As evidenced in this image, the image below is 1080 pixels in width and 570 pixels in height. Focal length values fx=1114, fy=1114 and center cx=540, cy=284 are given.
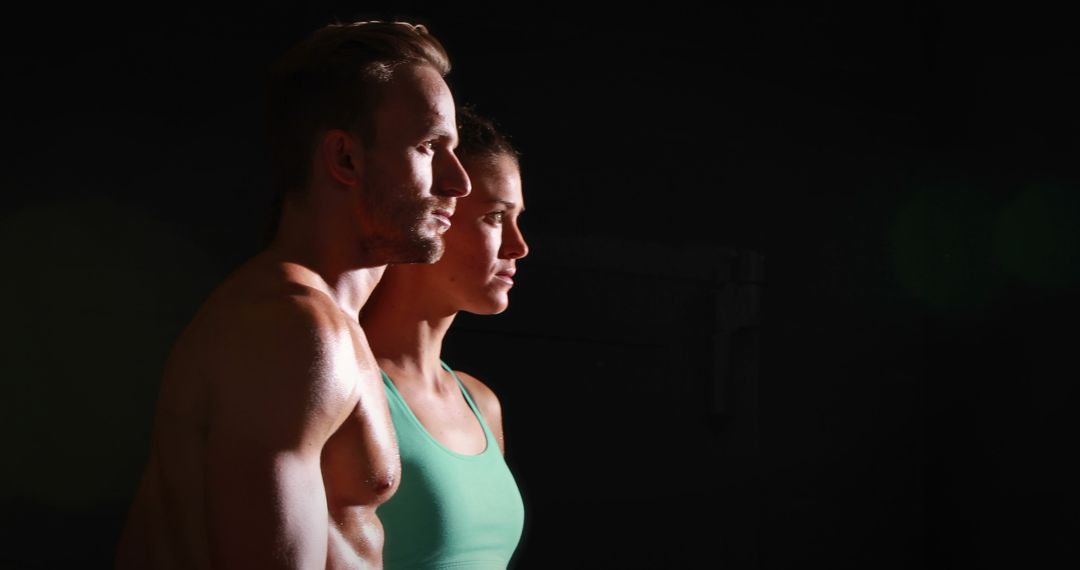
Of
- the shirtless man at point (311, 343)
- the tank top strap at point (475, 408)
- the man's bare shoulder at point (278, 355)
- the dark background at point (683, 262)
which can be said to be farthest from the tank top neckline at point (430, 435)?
the dark background at point (683, 262)

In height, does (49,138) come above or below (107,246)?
above

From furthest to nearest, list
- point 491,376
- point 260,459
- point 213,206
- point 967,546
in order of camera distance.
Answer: point 967,546
point 491,376
point 213,206
point 260,459

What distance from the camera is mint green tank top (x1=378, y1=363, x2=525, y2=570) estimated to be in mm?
1216

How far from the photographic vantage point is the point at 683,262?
8.25 ft

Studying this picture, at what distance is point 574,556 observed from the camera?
7.91ft

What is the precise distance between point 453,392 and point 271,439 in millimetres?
583

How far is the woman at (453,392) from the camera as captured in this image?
1.23 meters

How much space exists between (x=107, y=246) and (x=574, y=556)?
115 cm

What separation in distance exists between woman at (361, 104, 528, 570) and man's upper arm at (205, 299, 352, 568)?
0.99 ft

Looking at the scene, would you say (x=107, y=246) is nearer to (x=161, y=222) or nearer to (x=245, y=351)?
(x=161, y=222)

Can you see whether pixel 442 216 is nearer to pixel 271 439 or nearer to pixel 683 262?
pixel 271 439

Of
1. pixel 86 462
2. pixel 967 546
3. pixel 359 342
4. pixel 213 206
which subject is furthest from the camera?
pixel 967 546

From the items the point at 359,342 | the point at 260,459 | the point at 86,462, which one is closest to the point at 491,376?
the point at 86,462

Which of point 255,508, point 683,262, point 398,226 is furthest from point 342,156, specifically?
point 683,262
